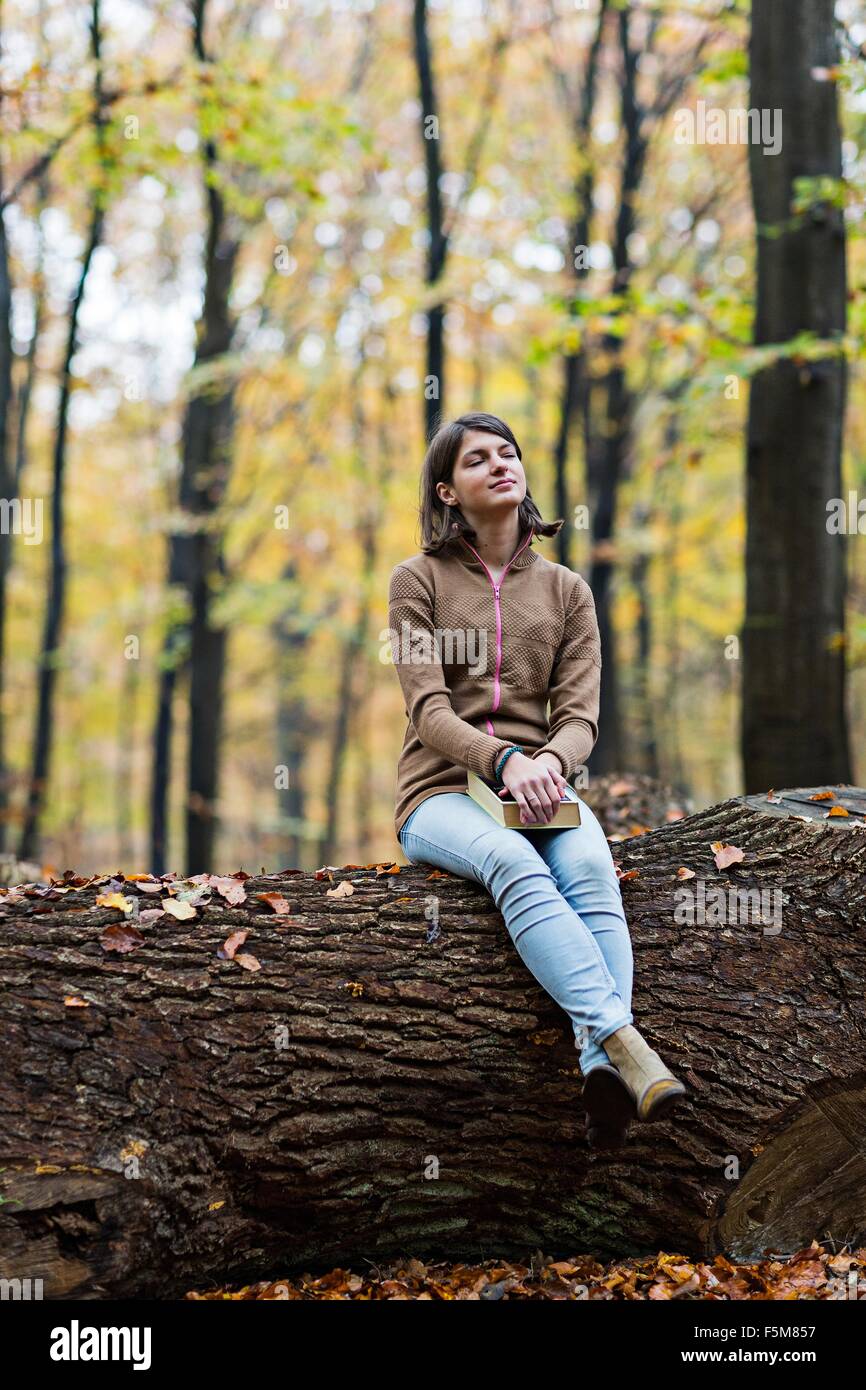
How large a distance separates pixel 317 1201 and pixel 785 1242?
4.80 feet

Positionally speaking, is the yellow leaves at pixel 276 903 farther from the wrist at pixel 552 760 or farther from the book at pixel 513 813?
the wrist at pixel 552 760

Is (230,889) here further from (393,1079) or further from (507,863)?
(507,863)

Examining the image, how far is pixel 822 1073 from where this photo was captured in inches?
139

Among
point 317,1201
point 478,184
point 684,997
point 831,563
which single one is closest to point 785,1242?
point 684,997

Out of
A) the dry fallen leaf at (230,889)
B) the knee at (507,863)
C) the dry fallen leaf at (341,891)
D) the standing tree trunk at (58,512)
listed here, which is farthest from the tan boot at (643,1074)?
the standing tree trunk at (58,512)

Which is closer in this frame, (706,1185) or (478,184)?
(706,1185)

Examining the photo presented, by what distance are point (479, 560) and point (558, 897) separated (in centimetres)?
136

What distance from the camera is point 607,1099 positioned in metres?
3.12

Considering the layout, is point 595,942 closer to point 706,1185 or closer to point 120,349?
point 706,1185

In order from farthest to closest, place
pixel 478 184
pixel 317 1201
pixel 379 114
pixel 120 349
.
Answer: pixel 120 349, pixel 379 114, pixel 478 184, pixel 317 1201

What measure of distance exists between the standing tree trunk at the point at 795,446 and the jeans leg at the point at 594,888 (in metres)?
3.18

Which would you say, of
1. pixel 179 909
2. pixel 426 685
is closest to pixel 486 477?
pixel 426 685

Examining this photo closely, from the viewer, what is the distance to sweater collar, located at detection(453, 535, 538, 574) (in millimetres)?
4195

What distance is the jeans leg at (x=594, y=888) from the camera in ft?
11.4
